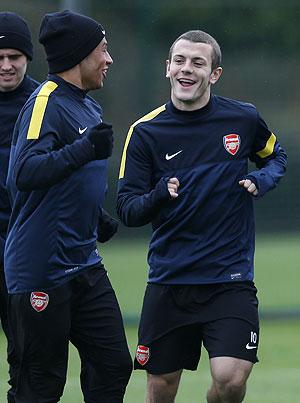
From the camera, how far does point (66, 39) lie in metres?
6.43

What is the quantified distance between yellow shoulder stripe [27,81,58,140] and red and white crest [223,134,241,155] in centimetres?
90

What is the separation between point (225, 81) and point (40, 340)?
17.7 feet

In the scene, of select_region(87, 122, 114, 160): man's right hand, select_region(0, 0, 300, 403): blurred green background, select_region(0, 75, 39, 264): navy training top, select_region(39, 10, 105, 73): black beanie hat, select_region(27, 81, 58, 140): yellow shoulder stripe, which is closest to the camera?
select_region(87, 122, 114, 160): man's right hand

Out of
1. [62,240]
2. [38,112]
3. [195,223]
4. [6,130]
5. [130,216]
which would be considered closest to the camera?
[38,112]

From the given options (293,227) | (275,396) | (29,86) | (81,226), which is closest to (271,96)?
(293,227)

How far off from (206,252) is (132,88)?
495cm

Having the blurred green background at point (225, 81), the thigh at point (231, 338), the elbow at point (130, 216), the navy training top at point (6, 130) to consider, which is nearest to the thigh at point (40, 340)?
the elbow at point (130, 216)

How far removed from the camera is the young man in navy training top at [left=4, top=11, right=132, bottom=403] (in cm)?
621

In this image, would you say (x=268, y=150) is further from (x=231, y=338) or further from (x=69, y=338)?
(x=69, y=338)

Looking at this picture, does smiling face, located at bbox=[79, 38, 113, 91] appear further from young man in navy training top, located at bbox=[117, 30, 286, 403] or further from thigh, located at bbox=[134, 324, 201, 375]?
thigh, located at bbox=[134, 324, 201, 375]

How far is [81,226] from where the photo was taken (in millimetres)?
6348

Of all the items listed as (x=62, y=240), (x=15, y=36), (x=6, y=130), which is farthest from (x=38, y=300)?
(x=15, y=36)

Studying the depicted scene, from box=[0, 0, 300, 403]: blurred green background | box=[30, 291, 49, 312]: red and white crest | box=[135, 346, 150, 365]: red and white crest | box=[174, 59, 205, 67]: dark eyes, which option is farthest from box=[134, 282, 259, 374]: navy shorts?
box=[0, 0, 300, 403]: blurred green background

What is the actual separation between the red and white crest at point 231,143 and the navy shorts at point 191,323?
64 cm
